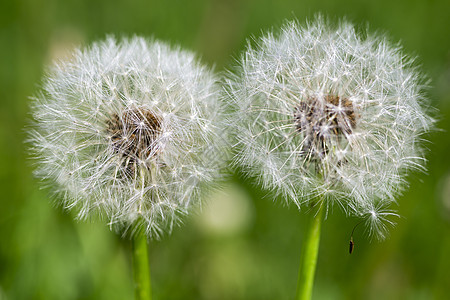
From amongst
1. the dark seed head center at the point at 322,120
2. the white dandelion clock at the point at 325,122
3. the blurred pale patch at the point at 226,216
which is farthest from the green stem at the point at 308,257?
the blurred pale patch at the point at 226,216

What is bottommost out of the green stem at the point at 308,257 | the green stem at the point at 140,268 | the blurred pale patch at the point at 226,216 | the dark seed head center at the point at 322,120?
the green stem at the point at 140,268

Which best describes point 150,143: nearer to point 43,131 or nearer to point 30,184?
point 43,131

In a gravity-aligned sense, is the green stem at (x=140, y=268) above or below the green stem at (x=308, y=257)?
below

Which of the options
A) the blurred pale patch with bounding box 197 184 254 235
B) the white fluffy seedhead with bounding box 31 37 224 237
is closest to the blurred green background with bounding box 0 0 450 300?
the blurred pale patch with bounding box 197 184 254 235

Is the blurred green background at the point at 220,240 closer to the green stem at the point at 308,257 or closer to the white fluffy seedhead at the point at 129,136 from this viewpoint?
the white fluffy seedhead at the point at 129,136

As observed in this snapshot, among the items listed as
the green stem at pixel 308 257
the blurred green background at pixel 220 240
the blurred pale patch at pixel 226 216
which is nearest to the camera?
the green stem at pixel 308 257

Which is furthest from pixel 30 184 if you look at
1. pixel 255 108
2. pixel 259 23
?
pixel 259 23

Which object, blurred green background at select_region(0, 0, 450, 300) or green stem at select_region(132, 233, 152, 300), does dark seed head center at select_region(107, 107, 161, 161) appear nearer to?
green stem at select_region(132, 233, 152, 300)
